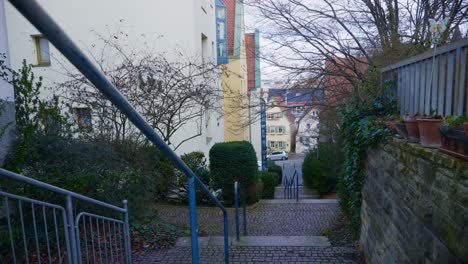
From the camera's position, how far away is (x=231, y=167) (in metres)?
9.01

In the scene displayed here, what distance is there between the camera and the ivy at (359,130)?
3984 millimetres

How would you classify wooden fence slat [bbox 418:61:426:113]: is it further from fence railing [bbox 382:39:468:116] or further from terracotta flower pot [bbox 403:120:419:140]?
terracotta flower pot [bbox 403:120:419:140]

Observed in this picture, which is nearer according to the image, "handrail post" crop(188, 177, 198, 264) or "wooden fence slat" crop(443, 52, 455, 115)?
"handrail post" crop(188, 177, 198, 264)

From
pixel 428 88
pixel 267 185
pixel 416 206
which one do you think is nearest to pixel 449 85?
pixel 428 88

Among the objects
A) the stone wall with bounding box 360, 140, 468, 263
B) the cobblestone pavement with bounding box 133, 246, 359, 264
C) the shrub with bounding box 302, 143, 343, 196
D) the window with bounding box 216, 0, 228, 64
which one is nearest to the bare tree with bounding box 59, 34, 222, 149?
the cobblestone pavement with bounding box 133, 246, 359, 264

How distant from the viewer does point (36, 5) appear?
767mm

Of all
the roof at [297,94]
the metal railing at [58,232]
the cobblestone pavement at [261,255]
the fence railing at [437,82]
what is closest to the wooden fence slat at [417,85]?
the fence railing at [437,82]

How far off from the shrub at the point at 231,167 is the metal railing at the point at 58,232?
462 cm

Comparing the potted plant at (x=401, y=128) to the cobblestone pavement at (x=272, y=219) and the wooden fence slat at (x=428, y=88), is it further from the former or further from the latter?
the cobblestone pavement at (x=272, y=219)

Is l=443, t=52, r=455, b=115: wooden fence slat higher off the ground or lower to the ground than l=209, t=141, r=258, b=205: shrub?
higher

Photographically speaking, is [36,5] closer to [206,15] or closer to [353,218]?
[353,218]

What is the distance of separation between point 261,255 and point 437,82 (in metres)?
2.92

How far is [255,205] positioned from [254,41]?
15.9 ft

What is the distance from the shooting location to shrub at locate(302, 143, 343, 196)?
12384mm
